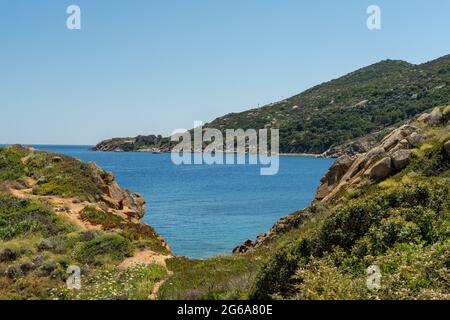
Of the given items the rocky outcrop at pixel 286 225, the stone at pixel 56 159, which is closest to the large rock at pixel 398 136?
the rocky outcrop at pixel 286 225

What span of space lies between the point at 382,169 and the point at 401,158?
40.5 inches

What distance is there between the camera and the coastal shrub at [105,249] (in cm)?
1891

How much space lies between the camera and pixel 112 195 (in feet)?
112

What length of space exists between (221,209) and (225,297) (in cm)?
4823

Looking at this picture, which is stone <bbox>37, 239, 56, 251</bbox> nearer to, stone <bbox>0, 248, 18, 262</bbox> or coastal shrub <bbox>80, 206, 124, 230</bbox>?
stone <bbox>0, 248, 18, 262</bbox>

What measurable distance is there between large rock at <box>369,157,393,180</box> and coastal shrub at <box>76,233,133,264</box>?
40.5 feet

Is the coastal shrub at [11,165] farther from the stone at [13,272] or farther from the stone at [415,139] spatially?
the stone at [415,139]

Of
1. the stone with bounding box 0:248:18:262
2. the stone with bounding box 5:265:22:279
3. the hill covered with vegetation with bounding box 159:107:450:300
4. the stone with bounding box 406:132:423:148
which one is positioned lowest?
the stone with bounding box 5:265:22:279

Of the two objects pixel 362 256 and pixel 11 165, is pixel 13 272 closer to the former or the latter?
pixel 362 256

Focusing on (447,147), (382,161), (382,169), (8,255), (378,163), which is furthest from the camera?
(378,163)

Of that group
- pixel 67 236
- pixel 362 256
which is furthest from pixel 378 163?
pixel 67 236

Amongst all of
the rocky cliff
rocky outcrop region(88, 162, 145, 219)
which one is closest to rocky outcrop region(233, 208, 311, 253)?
the rocky cliff

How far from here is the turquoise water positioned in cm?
4144

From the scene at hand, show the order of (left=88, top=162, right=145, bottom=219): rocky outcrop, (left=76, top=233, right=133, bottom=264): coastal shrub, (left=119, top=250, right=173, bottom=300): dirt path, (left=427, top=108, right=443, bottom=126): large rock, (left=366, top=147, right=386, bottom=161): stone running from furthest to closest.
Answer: (left=88, top=162, right=145, bottom=219): rocky outcrop, (left=427, top=108, right=443, bottom=126): large rock, (left=366, top=147, right=386, bottom=161): stone, (left=76, top=233, right=133, bottom=264): coastal shrub, (left=119, top=250, right=173, bottom=300): dirt path
